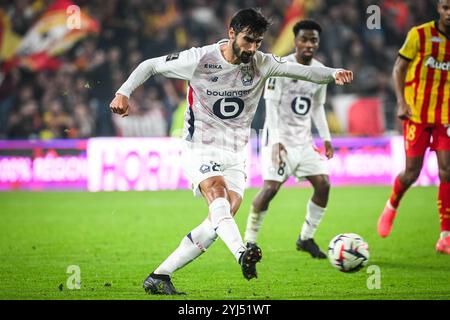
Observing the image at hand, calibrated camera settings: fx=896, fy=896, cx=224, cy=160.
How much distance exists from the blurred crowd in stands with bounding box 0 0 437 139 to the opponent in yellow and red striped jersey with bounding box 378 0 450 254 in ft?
25.6

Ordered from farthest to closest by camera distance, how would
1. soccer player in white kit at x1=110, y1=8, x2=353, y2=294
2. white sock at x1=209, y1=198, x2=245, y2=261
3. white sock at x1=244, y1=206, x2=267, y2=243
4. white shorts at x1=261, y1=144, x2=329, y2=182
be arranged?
white shorts at x1=261, y1=144, x2=329, y2=182
white sock at x1=244, y1=206, x2=267, y2=243
soccer player in white kit at x1=110, y1=8, x2=353, y2=294
white sock at x1=209, y1=198, x2=245, y2=261

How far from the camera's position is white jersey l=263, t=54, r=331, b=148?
886 cm

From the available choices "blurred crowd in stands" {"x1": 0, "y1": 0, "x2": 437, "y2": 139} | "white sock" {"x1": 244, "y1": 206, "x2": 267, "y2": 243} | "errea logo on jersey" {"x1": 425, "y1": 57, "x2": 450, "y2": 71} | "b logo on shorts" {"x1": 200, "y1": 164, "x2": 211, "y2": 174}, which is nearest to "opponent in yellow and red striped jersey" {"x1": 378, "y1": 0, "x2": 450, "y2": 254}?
"errea logo on jersey" {"x1": 425, "y1": 57, "x2": 450, "y2": 71}

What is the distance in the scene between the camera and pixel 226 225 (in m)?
6.09

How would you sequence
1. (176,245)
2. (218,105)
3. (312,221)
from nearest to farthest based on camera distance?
(218,105) < (312,221) < (176,245)

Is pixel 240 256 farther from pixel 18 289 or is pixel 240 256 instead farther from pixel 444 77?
pixel 444 77

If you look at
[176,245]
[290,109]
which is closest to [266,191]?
[290,109]

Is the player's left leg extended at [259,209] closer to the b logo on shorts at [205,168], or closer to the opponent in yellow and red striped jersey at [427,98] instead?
the opponent in yellow and red striped jersey at [427,98]

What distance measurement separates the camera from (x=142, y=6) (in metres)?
19.8

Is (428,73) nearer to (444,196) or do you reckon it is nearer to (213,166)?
(444,196)

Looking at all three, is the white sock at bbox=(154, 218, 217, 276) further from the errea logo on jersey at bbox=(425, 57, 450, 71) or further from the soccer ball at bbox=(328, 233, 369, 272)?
the errea logo on jersey at bbox=(425, 57, 450, 71)

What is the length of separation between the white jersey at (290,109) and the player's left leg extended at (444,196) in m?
1.18

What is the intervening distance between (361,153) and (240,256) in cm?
1188

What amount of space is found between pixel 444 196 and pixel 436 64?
128 cm
